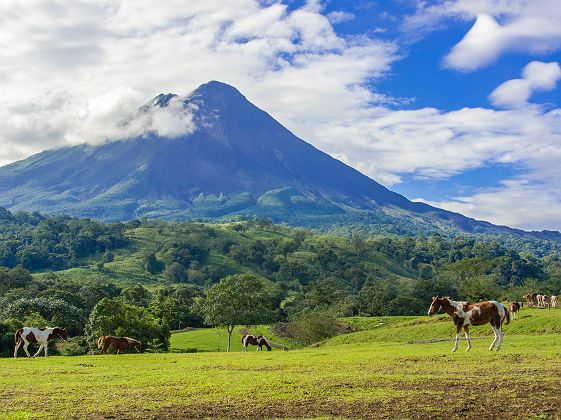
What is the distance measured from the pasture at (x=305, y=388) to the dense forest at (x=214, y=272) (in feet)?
121

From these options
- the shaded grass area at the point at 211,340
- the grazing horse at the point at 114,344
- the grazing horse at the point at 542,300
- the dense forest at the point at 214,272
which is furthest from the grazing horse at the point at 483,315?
the shaded grass area at the point at 211,340

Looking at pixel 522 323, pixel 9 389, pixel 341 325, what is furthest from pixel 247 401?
pixel 341 325

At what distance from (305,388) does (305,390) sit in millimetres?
253

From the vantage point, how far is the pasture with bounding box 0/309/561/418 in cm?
1048

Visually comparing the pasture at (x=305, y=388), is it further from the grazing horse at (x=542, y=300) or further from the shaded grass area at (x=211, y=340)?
the shaded grass area at (x=211, y=340)

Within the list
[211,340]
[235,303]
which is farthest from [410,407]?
[211,340]

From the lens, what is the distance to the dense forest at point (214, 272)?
8219cm

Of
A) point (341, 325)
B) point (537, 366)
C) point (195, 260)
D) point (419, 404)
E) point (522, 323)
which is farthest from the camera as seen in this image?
point (195, 260)

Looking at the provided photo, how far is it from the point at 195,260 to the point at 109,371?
135439 mm

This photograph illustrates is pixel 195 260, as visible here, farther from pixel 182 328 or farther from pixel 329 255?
pixel 182 328

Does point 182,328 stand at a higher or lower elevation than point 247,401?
lower

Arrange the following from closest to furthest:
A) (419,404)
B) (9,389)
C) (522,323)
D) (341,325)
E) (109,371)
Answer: (419,404)
(9,389)
(109,371)
(522,323)
(341,325)

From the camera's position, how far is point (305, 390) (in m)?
12.5

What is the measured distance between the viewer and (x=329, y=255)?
6324 inches
